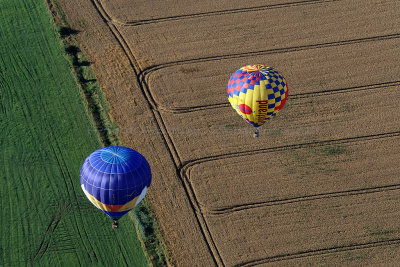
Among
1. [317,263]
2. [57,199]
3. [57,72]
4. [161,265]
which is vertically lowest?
[317,263]

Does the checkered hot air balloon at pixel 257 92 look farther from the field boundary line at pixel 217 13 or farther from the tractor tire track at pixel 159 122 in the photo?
the field boundary line at pixel 217 13

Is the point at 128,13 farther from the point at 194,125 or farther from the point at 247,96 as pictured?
A: the point at 247,96

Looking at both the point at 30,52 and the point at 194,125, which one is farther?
the point at 30,52

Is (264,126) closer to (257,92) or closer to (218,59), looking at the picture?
(257,92)

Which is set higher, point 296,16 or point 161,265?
point 296,16

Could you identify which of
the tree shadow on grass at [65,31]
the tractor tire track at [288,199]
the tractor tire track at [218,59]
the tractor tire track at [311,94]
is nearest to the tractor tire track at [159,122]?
the tractor tire track at [218,59]

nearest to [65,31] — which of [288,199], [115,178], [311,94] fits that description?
[311,94]

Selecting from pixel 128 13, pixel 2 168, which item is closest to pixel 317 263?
pixel 2 168
